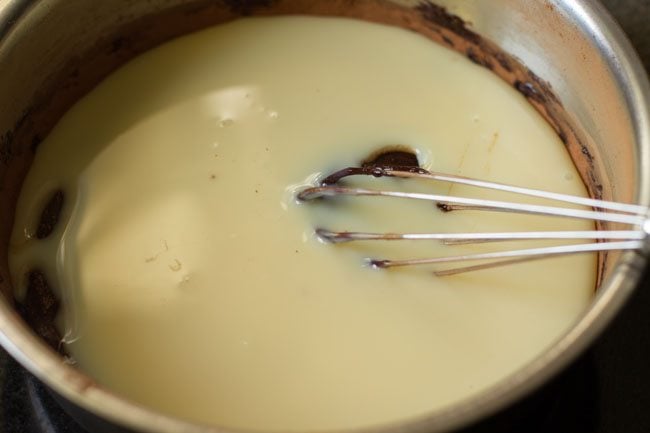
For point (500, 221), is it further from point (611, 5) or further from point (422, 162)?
point (611, 5)

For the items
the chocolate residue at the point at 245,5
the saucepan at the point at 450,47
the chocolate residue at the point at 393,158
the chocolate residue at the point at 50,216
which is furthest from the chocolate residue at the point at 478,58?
the chocolate residue at the point at 50,216

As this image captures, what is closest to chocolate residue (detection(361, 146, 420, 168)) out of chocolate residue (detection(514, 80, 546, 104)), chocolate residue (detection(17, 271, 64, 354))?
chocolate residue (detection(514, 80, 546, 104))

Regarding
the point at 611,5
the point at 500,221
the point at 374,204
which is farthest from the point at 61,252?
the point at 611,5

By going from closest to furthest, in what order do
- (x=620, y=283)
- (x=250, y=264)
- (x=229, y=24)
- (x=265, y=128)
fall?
(x=620, y=283) < (x=250, y=264) < (x=265, y=128) < (x=229, y=24)

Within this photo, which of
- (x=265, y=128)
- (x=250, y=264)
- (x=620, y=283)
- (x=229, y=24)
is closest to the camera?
(x=620, y=283)

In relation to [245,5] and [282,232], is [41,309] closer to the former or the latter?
[282,232]

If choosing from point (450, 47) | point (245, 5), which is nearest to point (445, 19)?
point (450, 47)
